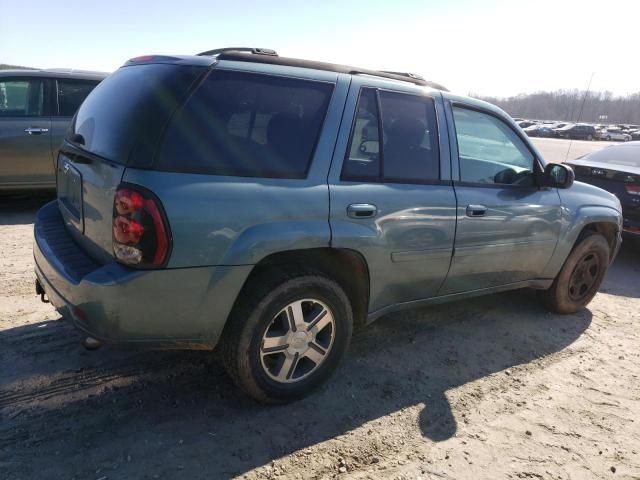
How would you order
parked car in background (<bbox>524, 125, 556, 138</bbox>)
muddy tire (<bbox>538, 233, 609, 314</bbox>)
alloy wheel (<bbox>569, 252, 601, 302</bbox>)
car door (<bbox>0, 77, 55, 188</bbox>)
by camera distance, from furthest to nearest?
1. parked car in background (<bbox>524, 125, 556, 138</bbox>)
2. car door (<bbox>0, 77, 55, 188</bbox>)
3. alloy wheel (<bbox>569, 252, 601, 302</bbox>)
4. muddy tire (<bbox>538, 233, 609, 314</bbox>)

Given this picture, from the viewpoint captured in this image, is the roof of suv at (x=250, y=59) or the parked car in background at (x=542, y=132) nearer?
the roof of suv at (x=250, y=59)

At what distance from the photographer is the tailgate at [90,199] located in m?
2.33

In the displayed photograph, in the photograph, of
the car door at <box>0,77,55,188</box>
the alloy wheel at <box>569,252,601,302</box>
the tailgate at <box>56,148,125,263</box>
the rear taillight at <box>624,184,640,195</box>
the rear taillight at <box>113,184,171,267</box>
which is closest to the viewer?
the rear taillight at <box>113,184,171,267</box>

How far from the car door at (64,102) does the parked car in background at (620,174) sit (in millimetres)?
6850

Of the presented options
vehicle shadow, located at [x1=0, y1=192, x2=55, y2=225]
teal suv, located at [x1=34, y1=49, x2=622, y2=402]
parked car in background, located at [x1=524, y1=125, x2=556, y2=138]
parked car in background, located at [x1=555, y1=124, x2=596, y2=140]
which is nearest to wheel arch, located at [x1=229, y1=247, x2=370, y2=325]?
teal suv, located at [x1=34, y1=49, x2=622, y2=402]

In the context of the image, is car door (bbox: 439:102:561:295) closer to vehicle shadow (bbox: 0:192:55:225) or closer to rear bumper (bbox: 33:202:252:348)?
rear bumper (bbox: 33:202:252:348)

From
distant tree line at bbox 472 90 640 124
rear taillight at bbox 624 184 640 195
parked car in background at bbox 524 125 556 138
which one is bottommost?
rear taillight at bbox 624 184 640 195

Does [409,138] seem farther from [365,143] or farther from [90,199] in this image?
[90,199]

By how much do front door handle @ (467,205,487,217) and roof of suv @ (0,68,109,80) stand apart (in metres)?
5.48

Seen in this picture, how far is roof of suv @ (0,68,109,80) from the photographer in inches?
243

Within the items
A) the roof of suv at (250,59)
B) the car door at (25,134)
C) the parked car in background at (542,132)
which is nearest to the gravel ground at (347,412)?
the roof of suv at (250,59)

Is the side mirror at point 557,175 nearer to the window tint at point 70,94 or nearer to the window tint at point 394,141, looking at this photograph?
the window tint at point 394,141

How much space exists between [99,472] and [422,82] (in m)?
2.96

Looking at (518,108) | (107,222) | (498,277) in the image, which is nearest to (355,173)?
(107,222)
